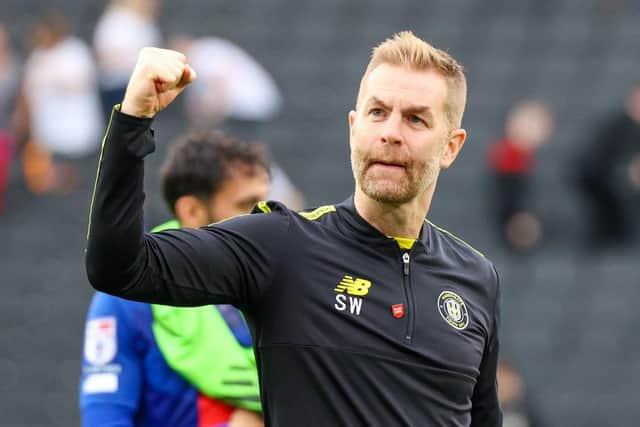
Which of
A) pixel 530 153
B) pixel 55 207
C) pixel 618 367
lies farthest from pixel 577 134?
pixel 55 207

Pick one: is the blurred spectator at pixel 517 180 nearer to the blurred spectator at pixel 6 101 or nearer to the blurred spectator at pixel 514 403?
the blurred spectator at pixel 514 403

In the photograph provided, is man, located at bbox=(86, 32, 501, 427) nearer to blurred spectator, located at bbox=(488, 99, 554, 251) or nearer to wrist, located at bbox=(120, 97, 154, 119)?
wrist, located at bbox=(120, 97, 154, 119)

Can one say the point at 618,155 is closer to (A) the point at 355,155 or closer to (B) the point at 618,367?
(B) the point at 618,367

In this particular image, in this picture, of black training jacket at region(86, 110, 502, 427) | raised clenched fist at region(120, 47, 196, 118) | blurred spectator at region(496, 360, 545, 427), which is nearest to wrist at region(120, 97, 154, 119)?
raised clenched fist at region(120, 47, 196, 118)

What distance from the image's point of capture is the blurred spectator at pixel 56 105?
35.6 ft

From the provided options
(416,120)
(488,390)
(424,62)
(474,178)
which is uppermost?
(424,62)

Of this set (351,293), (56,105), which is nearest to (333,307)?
(351,293)

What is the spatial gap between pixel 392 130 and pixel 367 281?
377mm

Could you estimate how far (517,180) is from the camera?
1127cm

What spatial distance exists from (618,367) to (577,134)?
2.80 m

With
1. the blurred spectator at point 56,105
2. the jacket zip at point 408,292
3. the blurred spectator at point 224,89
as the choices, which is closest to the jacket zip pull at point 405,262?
the jacket zip at point 408,292

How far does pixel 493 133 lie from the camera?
13.0 meters

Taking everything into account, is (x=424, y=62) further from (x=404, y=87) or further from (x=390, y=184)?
(x=390, y=184)

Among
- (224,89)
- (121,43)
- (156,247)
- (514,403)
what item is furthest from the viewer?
(224,89)
